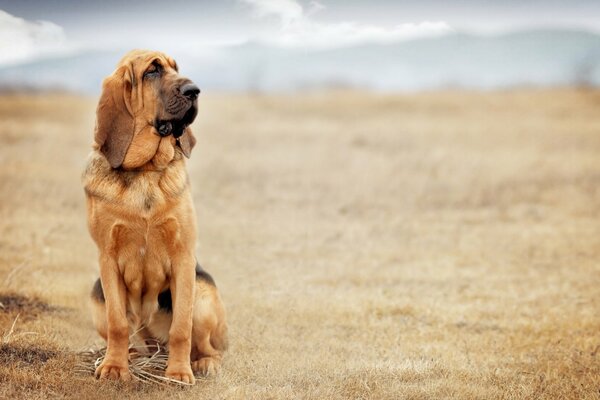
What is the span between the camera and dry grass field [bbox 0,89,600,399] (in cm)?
598

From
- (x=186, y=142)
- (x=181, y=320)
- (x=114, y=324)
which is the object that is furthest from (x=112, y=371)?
(x=186, y=142)

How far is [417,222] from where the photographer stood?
13.3 m

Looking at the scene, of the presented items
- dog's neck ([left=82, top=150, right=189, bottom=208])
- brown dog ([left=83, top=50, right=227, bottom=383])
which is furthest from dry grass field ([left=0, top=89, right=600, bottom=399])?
dog's neck ([left=82, top=150, right=189, bottom=208])

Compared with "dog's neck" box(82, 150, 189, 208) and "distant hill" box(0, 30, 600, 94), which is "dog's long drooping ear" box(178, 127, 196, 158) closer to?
"dog's neck" box(82, 150, 189, 208)

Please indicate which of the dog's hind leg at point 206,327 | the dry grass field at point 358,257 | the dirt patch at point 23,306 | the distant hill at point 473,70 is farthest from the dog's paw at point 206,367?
the distant hill at point 473,70

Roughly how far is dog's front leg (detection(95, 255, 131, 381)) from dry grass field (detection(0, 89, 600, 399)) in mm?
126

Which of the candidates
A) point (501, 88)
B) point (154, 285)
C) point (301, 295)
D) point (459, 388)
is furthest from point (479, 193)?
point (501, 88)

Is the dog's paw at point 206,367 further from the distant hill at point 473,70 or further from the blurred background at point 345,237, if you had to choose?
the distant hill at point 473,70

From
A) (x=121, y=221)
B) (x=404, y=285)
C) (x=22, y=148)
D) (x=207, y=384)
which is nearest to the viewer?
(x=121, y=221)

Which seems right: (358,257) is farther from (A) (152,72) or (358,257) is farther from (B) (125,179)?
(A) (152,72)

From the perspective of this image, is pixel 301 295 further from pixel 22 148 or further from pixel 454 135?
pixel 454 135

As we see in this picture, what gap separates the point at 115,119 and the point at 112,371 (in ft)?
6.15

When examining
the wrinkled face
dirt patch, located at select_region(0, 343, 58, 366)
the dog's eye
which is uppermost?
the dog's eye

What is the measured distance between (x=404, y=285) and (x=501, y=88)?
24.2 m
